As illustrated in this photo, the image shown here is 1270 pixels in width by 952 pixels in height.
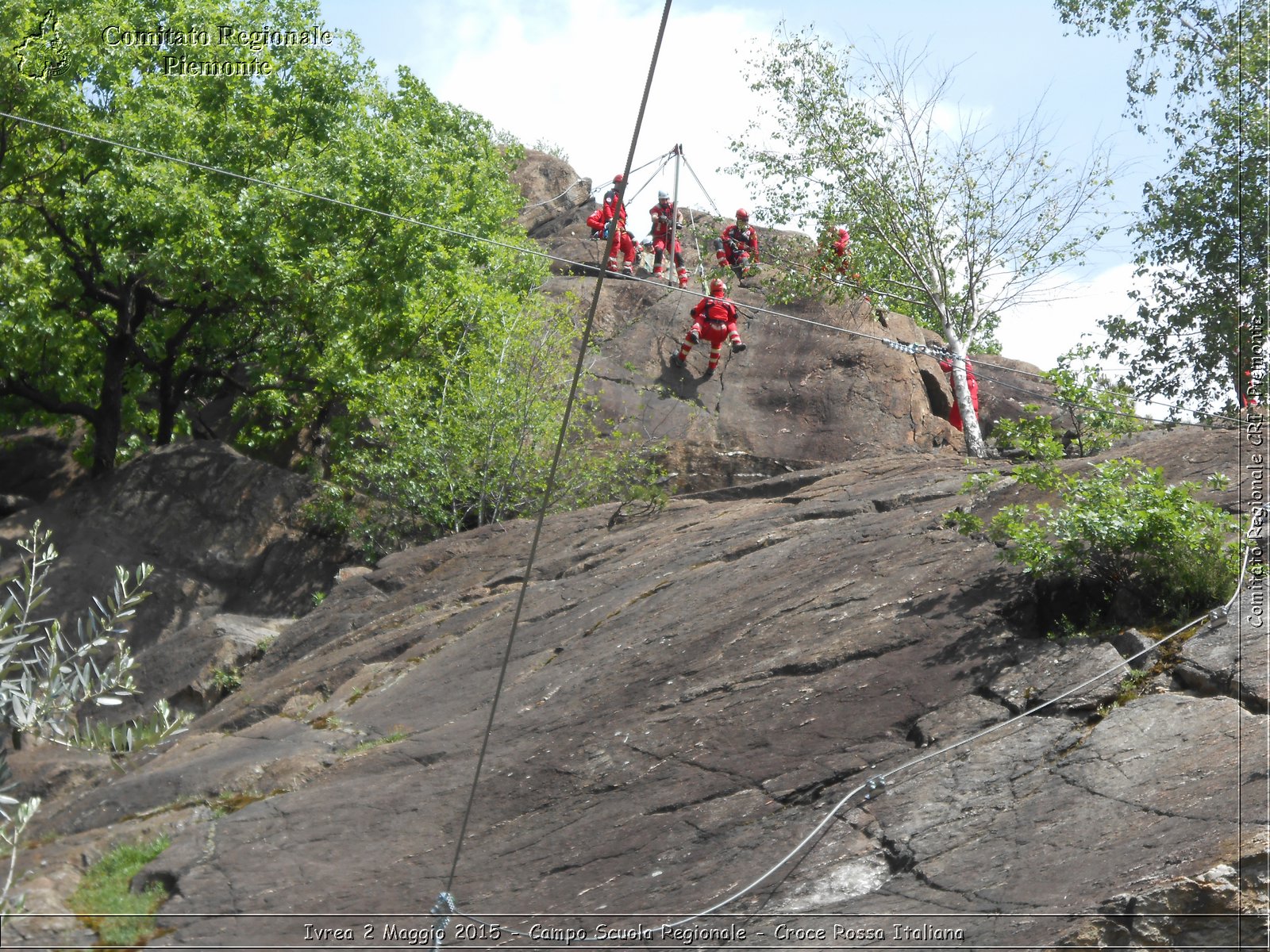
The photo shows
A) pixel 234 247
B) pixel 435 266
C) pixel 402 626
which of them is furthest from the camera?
pixel 435 266

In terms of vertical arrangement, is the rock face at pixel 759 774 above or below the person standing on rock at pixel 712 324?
below

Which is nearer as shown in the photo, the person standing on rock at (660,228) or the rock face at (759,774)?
the rock face at (759,774)

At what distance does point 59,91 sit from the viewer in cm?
1867

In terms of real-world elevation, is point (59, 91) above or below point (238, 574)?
above

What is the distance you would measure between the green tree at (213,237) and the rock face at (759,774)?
940cm

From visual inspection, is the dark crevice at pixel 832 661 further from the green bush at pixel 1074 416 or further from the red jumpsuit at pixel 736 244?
the red jumpsuit at pixel 736 244

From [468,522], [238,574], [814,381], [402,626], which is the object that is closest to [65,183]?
[238,574]

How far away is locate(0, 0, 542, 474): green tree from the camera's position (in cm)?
1919

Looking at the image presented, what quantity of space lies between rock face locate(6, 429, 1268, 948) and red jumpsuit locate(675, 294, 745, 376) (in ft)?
34.6

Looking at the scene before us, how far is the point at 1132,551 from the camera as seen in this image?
7.35 m

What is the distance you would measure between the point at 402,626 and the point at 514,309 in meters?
8.09

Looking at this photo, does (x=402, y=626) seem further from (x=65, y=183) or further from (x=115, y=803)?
(x=65, y=183)

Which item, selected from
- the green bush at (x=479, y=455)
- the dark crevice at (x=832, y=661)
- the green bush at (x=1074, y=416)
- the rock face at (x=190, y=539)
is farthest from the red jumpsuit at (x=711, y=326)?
the dark crevice at (x=832, y=661)

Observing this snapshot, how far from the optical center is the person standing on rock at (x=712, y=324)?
22234 millimetres
